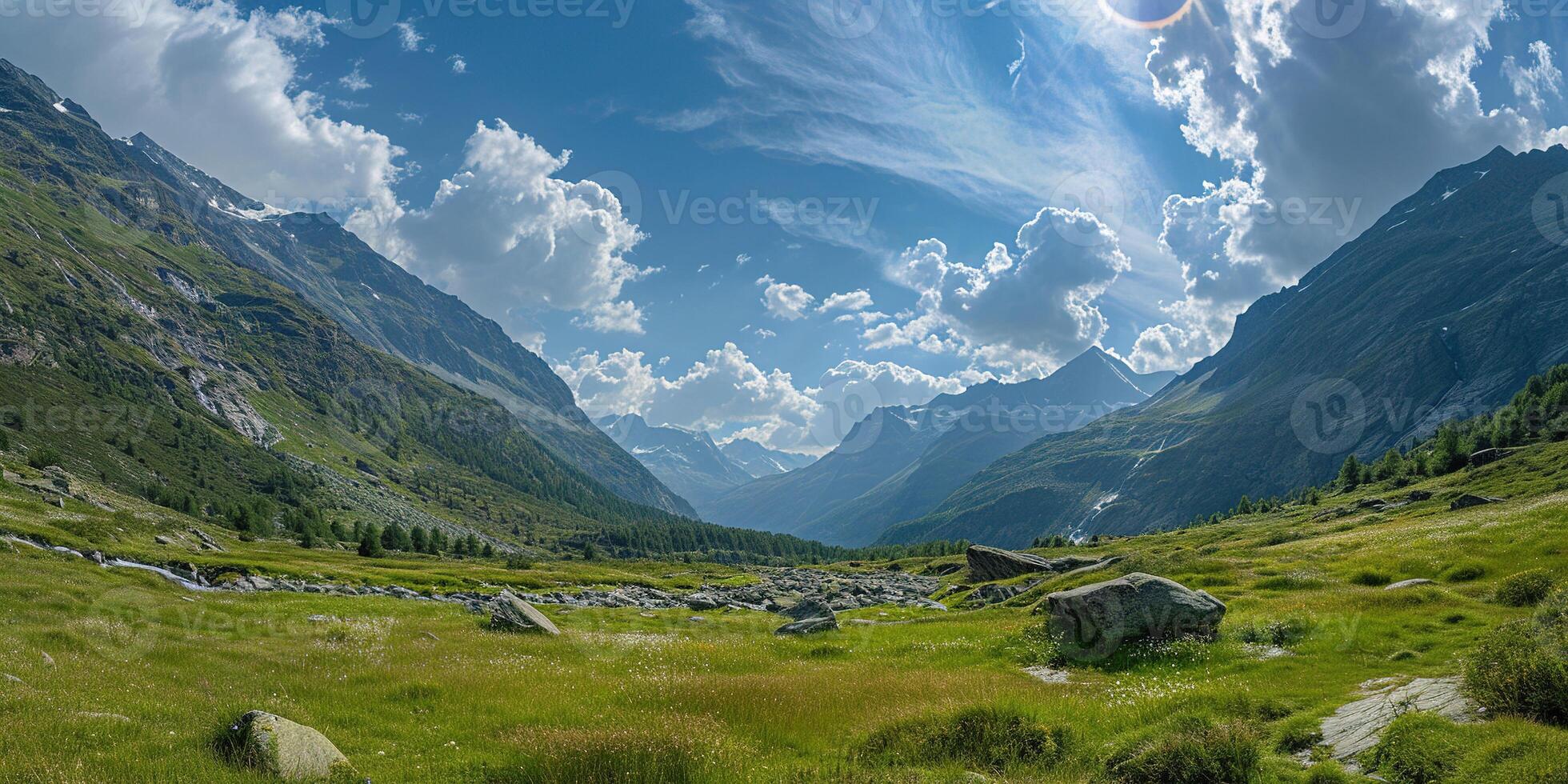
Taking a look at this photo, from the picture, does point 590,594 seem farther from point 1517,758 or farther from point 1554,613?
point 1517,758

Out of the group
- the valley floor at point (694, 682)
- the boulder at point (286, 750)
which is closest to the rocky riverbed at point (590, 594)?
the valley floor at point (694, 682)

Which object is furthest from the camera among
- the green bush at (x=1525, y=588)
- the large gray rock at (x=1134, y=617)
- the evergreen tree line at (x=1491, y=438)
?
the evergreen tree line at (x=1491, y=438)

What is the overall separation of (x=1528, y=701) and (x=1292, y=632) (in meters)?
12.1

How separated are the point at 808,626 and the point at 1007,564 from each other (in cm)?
4419

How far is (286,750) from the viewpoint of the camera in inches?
416

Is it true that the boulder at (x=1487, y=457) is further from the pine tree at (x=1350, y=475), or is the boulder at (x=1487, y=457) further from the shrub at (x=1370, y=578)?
the shrub at (x=1370, y=578)

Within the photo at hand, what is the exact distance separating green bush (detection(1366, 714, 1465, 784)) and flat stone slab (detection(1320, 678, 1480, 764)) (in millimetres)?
449

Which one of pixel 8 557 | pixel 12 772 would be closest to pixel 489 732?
pixel 12 772

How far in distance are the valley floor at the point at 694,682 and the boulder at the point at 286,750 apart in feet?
1.44

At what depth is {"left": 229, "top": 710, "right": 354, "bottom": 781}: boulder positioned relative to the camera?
34.1 feet

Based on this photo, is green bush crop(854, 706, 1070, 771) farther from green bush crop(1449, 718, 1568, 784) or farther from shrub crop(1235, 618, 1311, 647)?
shrub crop(1235, 618, 1311, 647)

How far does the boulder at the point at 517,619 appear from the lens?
2964 cm

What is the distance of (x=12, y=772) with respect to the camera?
9070 mm

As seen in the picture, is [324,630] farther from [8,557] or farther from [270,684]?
[8,557]
